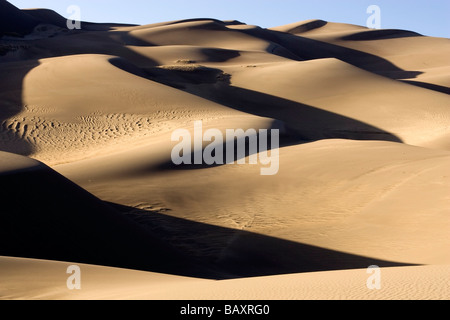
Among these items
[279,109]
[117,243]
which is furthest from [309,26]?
[117,243]

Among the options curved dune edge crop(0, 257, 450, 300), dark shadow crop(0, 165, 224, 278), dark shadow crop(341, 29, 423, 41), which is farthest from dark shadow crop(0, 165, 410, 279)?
dark shadow crop(341, 29, 423, 41)

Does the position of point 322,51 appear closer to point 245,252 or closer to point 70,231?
point 245,252

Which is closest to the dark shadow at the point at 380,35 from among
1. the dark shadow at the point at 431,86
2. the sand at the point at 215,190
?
the dark shadow at the point at 431,86

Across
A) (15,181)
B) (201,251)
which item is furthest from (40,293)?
(201,251)

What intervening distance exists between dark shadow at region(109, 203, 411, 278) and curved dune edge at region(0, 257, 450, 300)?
273 centimetres

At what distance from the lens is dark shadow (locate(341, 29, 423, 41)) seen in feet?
187

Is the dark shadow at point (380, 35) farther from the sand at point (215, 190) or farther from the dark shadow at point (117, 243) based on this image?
the dark shadow at point (117, 243)

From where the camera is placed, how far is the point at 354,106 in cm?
2238

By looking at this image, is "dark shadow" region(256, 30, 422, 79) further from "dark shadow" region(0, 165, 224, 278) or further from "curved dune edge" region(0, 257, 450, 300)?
"curved dune edge" region(0, 257, 450, 300)

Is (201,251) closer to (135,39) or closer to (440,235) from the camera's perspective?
(440,235)

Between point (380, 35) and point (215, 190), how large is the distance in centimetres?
5199

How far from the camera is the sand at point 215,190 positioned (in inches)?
192

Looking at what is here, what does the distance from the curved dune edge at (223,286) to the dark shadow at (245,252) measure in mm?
2727
